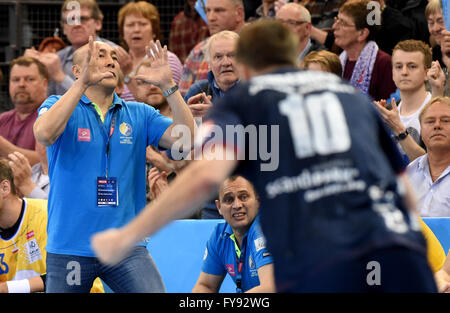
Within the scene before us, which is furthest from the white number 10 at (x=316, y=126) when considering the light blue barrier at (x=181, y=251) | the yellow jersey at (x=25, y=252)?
the yellow jersey at (x=25, y=252)

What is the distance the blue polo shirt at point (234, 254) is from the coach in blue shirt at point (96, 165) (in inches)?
27.6

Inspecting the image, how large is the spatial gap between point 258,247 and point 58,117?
1433 mm

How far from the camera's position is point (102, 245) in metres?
2.64

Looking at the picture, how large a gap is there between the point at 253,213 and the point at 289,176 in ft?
7.63

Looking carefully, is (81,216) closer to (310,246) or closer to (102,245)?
(102,245)

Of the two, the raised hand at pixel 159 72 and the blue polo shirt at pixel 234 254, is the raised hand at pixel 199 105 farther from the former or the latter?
the blue polo shirt at pixel 234 254

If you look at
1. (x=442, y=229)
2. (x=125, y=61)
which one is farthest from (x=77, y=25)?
(x=442, y=229)

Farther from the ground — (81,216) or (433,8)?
(433,8)

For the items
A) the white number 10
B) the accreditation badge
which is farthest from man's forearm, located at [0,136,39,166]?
the white number 10

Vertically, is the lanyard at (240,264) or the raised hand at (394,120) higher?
the raised hand at (394,120)

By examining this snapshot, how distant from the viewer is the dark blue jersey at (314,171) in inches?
102

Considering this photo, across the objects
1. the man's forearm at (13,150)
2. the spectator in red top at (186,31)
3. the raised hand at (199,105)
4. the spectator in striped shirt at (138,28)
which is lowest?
the raised hand at (199,105)

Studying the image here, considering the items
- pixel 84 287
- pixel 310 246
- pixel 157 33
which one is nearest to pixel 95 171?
pixel 84 287
